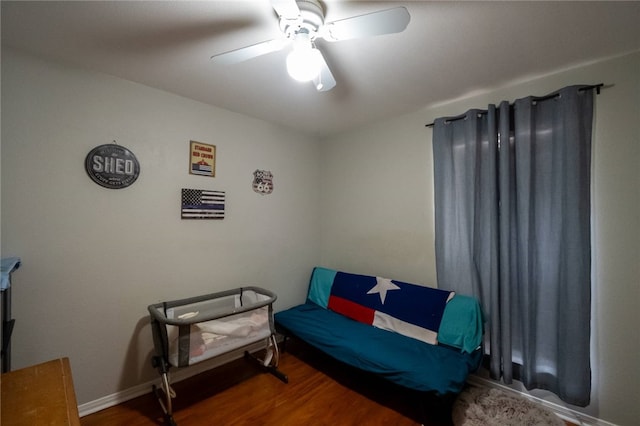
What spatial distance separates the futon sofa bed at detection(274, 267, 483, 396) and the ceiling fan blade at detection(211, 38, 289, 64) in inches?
79.0

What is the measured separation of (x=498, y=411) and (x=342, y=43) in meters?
2.55

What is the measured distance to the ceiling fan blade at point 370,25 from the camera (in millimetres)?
1010

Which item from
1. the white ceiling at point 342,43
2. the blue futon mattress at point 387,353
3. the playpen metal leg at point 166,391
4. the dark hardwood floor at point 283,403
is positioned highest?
the white ceiling at point 342,43

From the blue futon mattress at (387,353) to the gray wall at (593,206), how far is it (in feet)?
2.00

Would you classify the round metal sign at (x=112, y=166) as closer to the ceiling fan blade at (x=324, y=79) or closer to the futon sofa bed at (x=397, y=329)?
the ceiling fan blade at (x=324, y=79)

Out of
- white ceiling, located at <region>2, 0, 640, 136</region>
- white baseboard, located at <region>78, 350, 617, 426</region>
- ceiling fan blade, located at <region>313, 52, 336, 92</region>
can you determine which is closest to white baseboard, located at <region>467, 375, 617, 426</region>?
white baseboard, located at <region>78, 350, 617, 426</region>

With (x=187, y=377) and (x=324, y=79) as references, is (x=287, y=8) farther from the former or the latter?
(x=187, y=377)

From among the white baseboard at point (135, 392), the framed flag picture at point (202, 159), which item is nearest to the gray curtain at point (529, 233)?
the framed flag picture at point (202, 159)

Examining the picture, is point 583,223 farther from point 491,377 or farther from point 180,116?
point 180,116

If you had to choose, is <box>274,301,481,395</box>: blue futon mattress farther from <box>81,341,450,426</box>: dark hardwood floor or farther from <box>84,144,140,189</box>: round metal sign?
<box>84,144,140,189</box>: round metal sign

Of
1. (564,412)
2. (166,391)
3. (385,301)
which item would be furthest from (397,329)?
(166,391)

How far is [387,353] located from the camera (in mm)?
1861

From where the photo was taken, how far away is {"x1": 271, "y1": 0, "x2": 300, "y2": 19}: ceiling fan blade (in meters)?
1.04

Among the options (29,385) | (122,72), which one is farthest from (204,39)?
(29,385)
